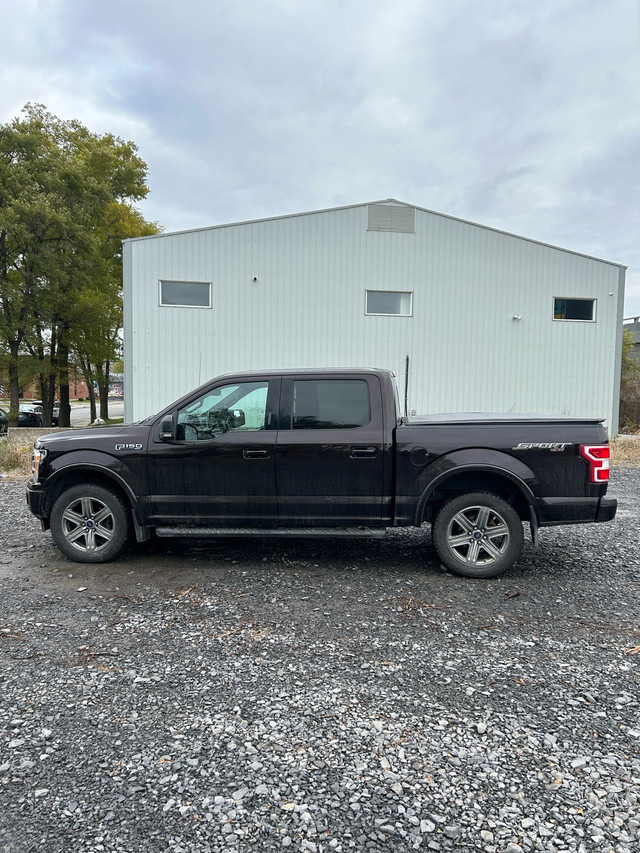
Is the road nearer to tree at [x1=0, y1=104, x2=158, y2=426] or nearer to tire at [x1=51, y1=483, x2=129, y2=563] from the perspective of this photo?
tree at [x1=0, y1=104, x2=158, y2=426]

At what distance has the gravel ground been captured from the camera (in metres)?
1.94

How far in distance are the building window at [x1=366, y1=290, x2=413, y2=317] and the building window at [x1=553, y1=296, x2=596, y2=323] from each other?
15.1 feet

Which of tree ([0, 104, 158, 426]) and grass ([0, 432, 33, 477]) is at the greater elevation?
tree ([0, 104, 158, 426])

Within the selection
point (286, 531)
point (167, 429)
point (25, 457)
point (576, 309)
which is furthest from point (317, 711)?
point (576, 309)

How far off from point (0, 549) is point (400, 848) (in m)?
5.07

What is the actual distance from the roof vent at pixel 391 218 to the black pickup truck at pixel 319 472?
36.8 feet

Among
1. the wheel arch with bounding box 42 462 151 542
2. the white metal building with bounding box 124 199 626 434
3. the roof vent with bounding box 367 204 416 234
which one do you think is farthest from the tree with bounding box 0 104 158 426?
the wheel arch with bounding box 42 462 151 542

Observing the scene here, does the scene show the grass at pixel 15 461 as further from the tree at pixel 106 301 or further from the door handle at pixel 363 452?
the tree at pixel 106 301

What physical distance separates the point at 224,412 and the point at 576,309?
14463mm

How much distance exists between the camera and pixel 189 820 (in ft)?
6.37

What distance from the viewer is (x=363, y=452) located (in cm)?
453

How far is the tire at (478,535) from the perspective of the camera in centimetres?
446

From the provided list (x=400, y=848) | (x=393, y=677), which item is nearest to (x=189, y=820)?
(x=400, y=848)

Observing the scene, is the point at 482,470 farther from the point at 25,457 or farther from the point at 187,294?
the point at 187,294
